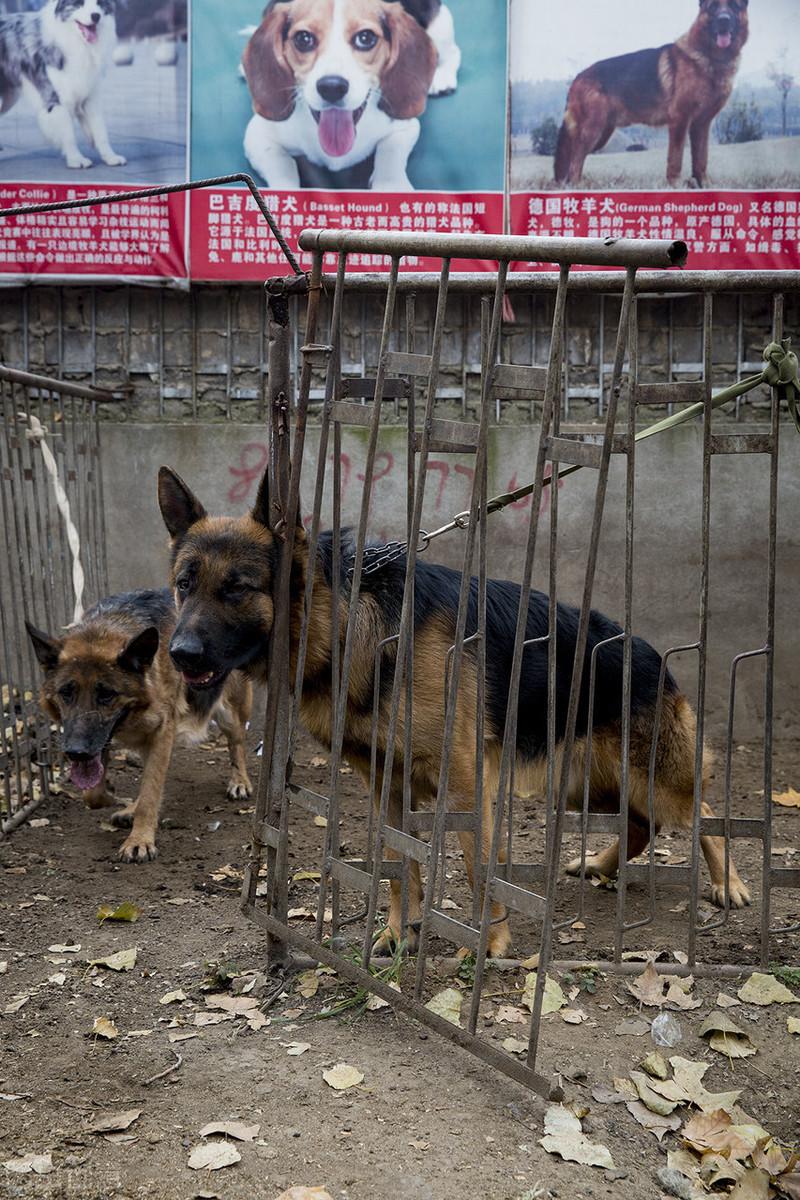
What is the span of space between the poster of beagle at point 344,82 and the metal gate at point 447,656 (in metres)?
4.13

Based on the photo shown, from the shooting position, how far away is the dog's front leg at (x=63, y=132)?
300 inches

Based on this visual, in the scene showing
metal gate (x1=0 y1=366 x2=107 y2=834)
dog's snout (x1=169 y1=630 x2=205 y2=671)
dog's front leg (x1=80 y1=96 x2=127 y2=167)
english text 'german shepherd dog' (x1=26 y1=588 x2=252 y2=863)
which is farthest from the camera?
dog's front leg (x1=80 y1=96 x2=127 y2=167)

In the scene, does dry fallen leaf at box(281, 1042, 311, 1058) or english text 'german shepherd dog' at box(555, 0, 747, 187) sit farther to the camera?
english text 'german shepherd dog' at box(555, 0, 747, 187)

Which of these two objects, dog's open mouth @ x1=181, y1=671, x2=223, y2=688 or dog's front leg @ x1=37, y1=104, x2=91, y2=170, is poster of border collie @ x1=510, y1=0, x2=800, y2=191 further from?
dog's open mouth @ x1=181, y1=671, x2=223, y2=688

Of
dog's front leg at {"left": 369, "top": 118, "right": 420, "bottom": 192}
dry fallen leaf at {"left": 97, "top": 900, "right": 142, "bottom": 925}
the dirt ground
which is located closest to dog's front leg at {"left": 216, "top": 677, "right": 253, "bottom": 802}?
the dirt ground

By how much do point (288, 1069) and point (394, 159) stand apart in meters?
6.14

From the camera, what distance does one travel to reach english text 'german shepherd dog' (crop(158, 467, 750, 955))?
4129mm

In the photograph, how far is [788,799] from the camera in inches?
268

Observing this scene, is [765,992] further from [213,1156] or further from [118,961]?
[118,961]

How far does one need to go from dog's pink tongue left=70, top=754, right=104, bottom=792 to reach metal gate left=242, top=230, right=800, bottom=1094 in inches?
73.0

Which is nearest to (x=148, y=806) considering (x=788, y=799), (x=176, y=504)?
(x=176, y=504)

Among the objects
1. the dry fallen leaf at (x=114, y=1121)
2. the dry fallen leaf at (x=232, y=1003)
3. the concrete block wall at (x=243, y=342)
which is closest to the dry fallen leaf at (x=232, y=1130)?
the dry fallen leaf at (x=114, y=1121)

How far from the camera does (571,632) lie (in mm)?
4965

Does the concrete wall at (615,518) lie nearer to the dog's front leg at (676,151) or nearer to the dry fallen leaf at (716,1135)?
the dog's front leg at (676,151)
